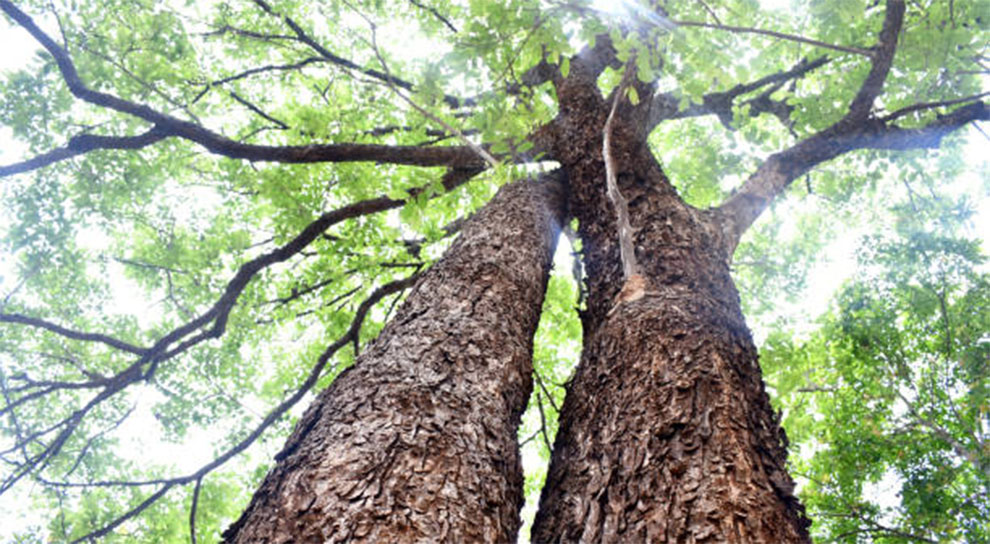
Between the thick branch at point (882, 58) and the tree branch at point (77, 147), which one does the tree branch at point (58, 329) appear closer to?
the tree branch at point (77, 147)

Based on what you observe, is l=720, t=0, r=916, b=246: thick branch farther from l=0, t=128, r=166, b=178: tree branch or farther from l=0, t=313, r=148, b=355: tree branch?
l=0, t=313, r=148, b=355: tree branch

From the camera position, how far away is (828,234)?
7.26m

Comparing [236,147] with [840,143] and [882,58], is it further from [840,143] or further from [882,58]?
[840,143]

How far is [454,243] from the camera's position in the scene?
275 centimetres

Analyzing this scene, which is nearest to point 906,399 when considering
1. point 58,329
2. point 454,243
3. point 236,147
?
point 454,243

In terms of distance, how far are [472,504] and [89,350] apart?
628cm

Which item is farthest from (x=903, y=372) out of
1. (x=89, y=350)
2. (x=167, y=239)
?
(x=89, y=350)

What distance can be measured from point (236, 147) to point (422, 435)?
252cm

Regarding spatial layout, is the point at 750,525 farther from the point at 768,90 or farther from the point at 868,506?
the point at 768,90

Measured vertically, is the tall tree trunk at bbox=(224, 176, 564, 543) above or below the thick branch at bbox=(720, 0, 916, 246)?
below

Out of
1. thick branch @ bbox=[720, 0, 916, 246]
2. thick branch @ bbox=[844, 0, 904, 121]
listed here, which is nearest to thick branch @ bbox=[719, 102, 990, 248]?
thick branch @ bbox=[720, 0, 916, 246]

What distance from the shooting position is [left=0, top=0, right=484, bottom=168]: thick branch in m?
2.69

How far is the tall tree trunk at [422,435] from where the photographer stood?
3.61ft

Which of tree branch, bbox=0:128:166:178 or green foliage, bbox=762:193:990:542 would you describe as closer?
tree branch, bbox=0:128:166:178
